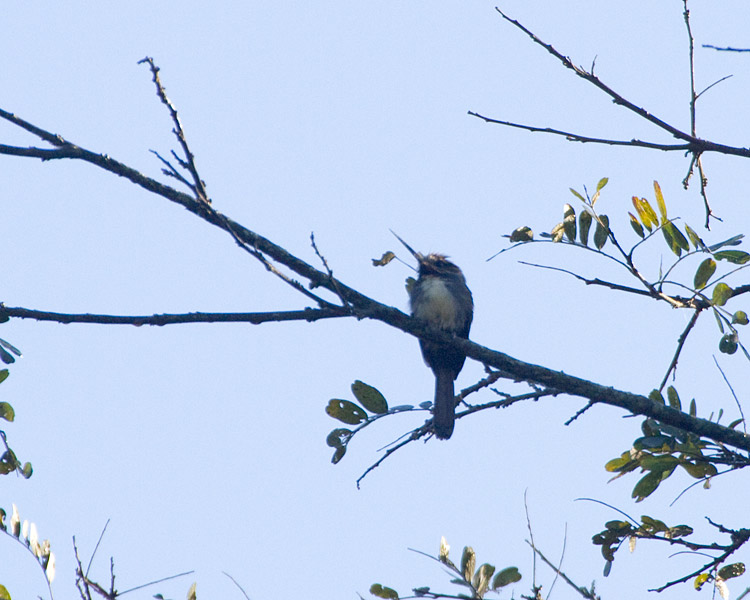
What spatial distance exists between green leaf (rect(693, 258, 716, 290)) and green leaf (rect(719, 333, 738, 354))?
243mm

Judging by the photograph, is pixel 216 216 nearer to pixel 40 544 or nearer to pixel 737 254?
pixel 40 544

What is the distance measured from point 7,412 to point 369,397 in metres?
1.56

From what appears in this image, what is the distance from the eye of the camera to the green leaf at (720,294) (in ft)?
12.2

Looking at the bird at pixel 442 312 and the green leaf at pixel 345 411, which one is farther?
the bird at pixel 442 312

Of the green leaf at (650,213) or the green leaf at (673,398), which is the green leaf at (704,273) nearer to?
the green leaf at (650,213)

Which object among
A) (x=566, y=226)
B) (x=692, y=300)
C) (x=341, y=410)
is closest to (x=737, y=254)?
(x=692, y=300)

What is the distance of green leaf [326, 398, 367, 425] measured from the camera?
4.23 metres

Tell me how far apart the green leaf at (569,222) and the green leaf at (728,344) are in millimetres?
719

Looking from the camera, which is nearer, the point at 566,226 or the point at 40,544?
the point at 40,544

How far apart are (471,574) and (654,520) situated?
3.27 feet

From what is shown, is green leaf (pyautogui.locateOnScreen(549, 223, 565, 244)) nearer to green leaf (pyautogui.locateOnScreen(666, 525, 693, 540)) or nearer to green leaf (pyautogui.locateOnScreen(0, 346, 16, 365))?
green leaf (pyautogui.locateOnScreen(666, 525, 693, 540))

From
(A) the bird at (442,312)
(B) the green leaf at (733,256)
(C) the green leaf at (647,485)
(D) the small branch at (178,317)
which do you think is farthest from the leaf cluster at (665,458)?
(A) the bird at (442,312)

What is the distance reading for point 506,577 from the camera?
3355mm

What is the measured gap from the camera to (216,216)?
3.63 meters
